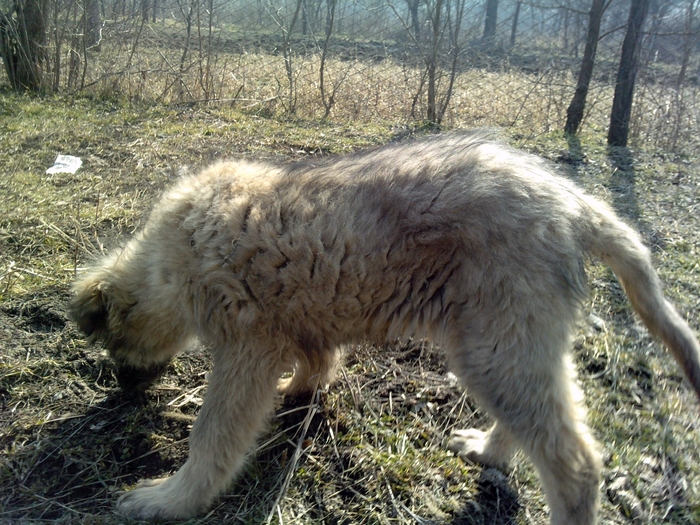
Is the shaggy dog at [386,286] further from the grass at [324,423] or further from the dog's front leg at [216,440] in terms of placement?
the grass at [324,423]

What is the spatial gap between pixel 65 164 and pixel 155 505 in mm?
4414

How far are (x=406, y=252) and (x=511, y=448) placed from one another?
1253mm

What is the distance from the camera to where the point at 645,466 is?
2.96 metres

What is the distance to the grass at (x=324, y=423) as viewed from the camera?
9.03ft

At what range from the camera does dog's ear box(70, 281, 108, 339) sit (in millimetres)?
2979

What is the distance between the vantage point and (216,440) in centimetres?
266

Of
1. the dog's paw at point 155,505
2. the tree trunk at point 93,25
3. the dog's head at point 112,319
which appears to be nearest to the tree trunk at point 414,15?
the tree trunk at point 93,25

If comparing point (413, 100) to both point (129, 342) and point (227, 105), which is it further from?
Answer: point (129, 342)

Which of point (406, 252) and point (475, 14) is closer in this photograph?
point (406, 252)

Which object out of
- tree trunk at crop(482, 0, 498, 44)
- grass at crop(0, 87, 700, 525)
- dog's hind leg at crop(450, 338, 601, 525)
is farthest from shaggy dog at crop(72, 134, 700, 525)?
tree trunk at crop(482, 0, 498, 44)

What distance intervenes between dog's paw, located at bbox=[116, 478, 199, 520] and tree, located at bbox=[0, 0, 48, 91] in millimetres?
8400

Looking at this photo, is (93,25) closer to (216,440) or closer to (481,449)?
(216,440)

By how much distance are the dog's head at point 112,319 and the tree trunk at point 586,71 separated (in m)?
7.45

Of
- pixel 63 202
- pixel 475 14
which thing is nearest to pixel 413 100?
pixel 475 14
